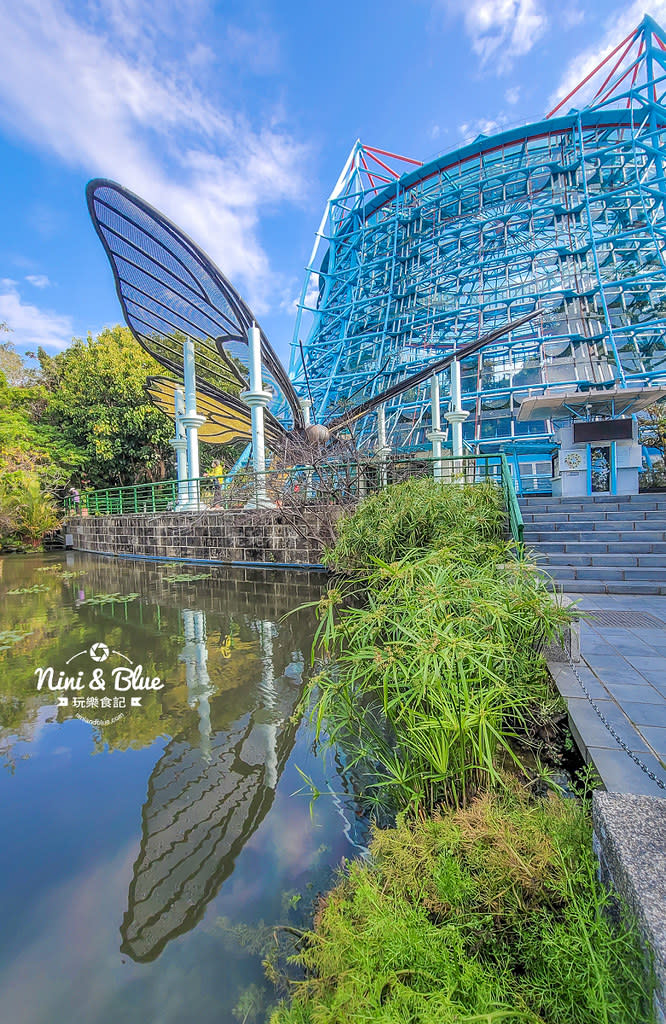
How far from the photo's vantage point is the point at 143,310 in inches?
563

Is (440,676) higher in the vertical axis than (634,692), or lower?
higher

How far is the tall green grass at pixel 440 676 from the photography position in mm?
1924

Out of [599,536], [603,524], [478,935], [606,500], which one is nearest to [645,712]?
[478,935]

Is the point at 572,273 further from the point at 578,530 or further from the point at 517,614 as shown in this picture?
the point at 517,614

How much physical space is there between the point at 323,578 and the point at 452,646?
6.51 meters

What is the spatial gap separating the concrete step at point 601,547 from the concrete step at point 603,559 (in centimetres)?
13

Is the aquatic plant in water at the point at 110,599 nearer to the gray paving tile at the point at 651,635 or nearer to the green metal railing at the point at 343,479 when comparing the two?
the green metal railing at the point at 343,479

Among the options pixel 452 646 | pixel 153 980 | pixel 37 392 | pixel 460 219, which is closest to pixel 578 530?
pixel 452 646

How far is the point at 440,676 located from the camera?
6.35 ft

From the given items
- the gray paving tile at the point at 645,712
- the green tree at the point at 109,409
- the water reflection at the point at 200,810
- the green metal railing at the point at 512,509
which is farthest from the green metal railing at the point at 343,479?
the green tree at the point at 109,409

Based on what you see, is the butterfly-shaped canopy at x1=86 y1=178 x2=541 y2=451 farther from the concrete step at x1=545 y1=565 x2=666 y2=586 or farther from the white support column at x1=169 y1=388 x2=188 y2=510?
the concrete step at x1=545 y1=565 x2=666 y2=586

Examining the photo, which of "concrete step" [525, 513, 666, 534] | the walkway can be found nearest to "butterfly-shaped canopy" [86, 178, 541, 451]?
"concrete step" [525, 513, 666, 534]

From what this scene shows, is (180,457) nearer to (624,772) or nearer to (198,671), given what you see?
(198,671)

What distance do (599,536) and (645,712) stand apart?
4.46m
